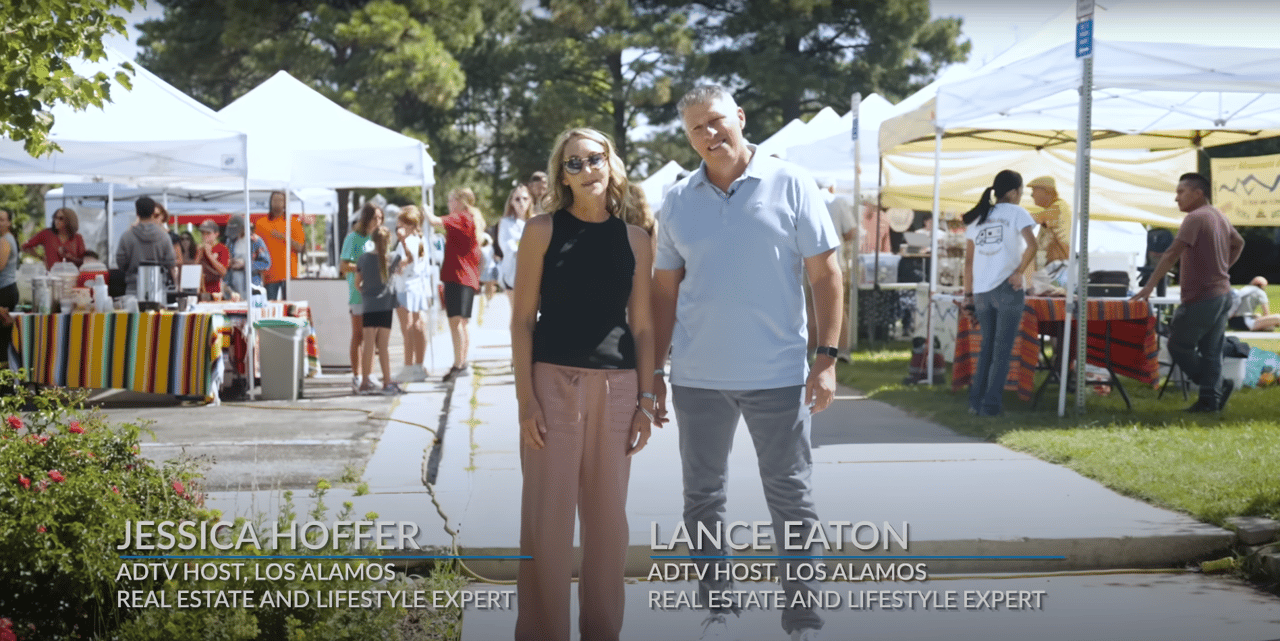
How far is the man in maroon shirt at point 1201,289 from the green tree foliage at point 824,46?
28.2 metres

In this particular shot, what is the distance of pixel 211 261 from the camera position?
47.9 ft

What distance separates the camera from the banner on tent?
1459 cm

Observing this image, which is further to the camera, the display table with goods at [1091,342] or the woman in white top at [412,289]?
the woman in white top at [412,289]

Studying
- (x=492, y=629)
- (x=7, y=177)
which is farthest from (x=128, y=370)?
(x=492, y=629)

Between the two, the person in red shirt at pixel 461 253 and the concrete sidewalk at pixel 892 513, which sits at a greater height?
the person in red shirt at pixel 461 253

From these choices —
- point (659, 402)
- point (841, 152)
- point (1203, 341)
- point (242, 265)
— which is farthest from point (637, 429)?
point (841, 152)

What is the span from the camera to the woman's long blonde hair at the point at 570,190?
163 inches

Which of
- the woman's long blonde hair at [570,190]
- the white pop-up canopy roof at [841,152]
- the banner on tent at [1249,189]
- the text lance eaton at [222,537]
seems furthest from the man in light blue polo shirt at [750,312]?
the white pop-up canopy roof at [841,152]

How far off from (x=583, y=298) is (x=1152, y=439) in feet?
18.0

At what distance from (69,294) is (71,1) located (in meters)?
6.51

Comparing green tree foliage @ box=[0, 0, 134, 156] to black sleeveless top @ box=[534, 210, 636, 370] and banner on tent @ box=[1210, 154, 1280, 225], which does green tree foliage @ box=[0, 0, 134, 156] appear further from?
banner on tent @ box=[1210, 154, 1280, 225]

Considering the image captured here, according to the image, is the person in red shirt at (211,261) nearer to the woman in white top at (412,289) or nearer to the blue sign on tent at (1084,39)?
the woman in white top at (412,289)

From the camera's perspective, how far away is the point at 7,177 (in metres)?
14.6

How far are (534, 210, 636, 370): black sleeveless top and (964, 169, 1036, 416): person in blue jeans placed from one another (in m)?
5.82
